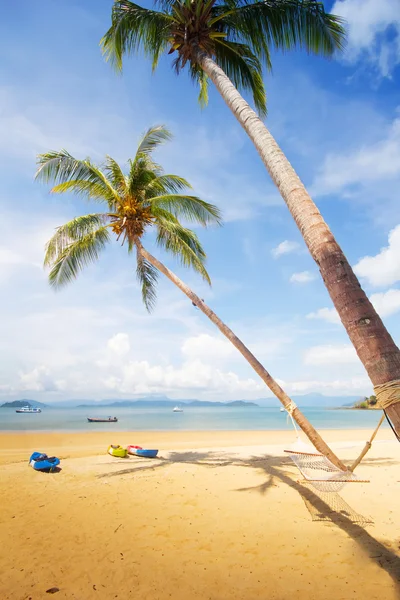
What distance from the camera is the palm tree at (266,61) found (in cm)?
202

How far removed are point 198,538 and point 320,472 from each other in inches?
66.4

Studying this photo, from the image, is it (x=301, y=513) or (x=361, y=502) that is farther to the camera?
(x=361, y=502)

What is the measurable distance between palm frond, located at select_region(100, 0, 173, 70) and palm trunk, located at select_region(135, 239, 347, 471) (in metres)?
3.92

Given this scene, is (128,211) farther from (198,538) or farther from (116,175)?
(198,538)

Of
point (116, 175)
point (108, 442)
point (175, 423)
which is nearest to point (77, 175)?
point (116, 175)

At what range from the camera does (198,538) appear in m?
4.06

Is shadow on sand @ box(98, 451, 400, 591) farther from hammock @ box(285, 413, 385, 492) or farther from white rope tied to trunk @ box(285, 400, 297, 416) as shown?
white rope tied to trunk @ box(285, 400, 297, 416)

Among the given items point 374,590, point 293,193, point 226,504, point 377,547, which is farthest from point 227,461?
point 293,193

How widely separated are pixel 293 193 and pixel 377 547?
149 inches

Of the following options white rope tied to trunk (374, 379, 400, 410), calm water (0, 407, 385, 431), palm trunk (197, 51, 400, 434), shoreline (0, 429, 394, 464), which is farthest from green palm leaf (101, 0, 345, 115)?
shoreline (0, 429, 394, 464)

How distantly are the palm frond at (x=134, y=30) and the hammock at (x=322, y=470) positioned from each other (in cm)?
665

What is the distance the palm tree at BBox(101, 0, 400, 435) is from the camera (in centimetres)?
202

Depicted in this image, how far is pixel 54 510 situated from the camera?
5.14 metres

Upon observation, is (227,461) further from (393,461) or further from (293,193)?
(293,193)
